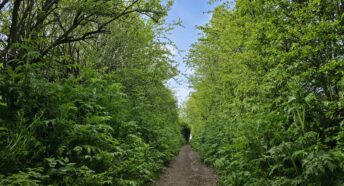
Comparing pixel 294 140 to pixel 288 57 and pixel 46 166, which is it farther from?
pixel 46 166

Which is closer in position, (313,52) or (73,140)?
(73,140)

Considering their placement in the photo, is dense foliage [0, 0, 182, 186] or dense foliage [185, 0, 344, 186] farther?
dense foliage [185, 0, 344, 186]

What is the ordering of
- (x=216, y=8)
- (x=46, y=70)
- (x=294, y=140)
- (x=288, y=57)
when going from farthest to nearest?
(x=216, y=8) < (x=46, y=70) < (x=288, y=57) < (x=294, y=140)

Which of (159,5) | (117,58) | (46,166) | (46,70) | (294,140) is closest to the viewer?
(46,166)

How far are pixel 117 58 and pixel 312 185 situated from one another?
9392 mm

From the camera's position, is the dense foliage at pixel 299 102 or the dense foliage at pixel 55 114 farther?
the dense foliage at pixel 299 102

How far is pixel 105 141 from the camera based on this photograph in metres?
6.02

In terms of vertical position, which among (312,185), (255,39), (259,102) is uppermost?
(255,39)

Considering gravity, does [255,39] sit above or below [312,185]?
above

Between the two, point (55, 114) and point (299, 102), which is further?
point (299, 102)

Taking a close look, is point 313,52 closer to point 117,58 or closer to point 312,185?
point 312,185

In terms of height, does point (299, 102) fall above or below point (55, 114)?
above

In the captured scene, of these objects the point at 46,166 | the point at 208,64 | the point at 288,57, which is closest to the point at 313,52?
the point at 288,57

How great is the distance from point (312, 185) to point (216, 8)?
11021mm
